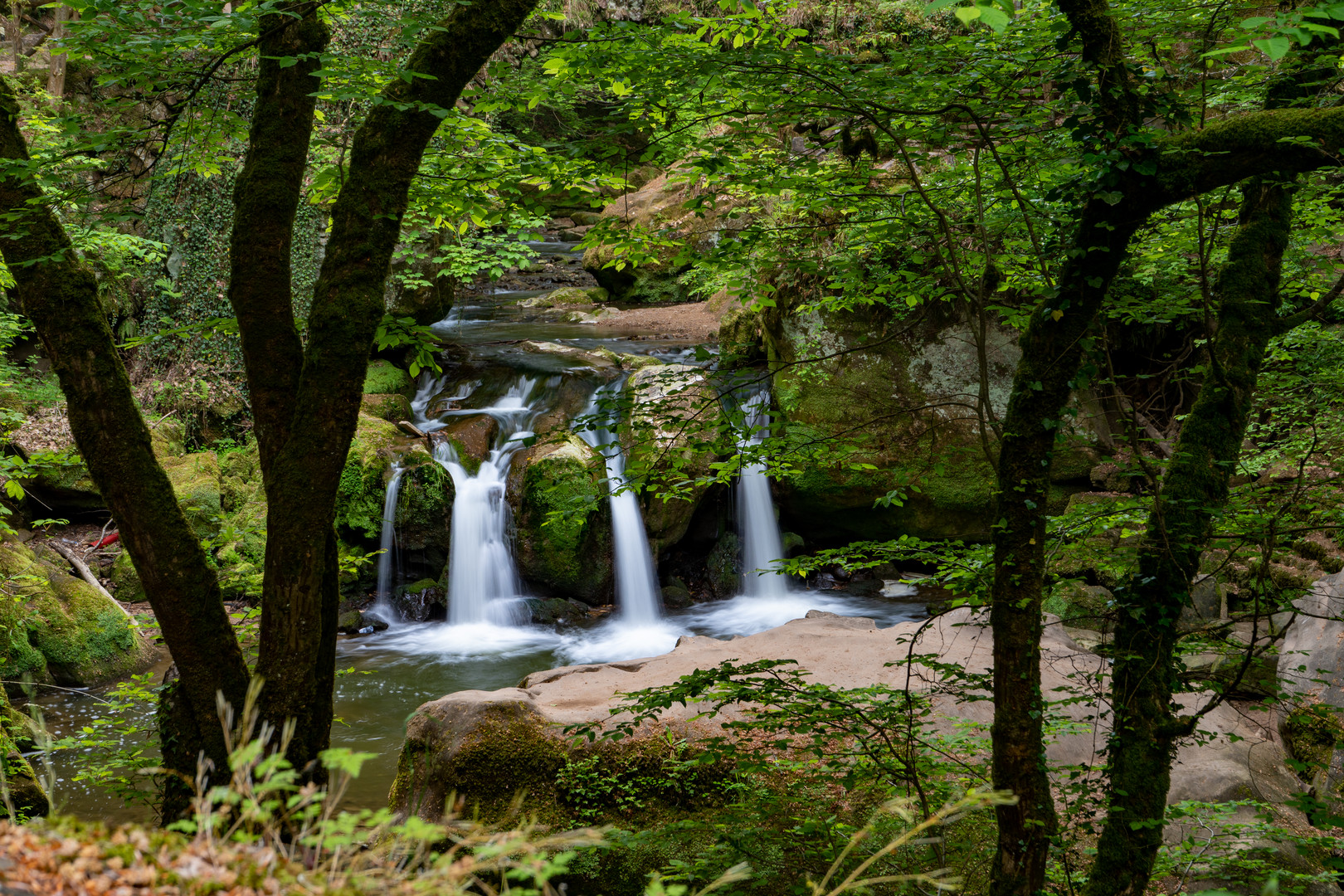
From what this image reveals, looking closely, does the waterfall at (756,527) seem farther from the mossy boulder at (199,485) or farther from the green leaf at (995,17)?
the green leaf at (995,17)

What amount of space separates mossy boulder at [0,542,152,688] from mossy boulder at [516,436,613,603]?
4640mm

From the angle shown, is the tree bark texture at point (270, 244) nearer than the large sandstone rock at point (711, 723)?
Yes

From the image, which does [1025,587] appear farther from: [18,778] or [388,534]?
[388,534]

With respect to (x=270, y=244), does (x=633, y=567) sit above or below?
below

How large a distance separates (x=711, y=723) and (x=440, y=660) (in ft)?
17.6

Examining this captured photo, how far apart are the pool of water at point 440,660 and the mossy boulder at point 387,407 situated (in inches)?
136

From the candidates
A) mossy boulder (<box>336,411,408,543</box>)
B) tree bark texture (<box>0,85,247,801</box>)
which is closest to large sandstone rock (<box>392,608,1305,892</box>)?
tree bark texture (<box>0,85,247,801</box>)

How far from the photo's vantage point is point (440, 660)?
9.44 meters

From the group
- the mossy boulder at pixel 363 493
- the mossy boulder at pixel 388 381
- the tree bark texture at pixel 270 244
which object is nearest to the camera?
the tree bark texture at pixel 270 244

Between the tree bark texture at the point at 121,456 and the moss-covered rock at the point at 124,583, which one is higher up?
the tree bark texture at the point at 121,456

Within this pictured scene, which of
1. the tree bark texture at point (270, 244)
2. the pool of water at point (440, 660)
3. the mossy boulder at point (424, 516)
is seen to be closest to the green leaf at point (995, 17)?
the tree bark texture at point (270, 244)

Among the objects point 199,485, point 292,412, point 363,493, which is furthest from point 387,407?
point 292,412

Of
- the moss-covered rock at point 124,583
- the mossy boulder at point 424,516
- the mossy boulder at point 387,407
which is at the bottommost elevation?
the moss-covered rock at point 124,583

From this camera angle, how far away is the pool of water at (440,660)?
655cm
